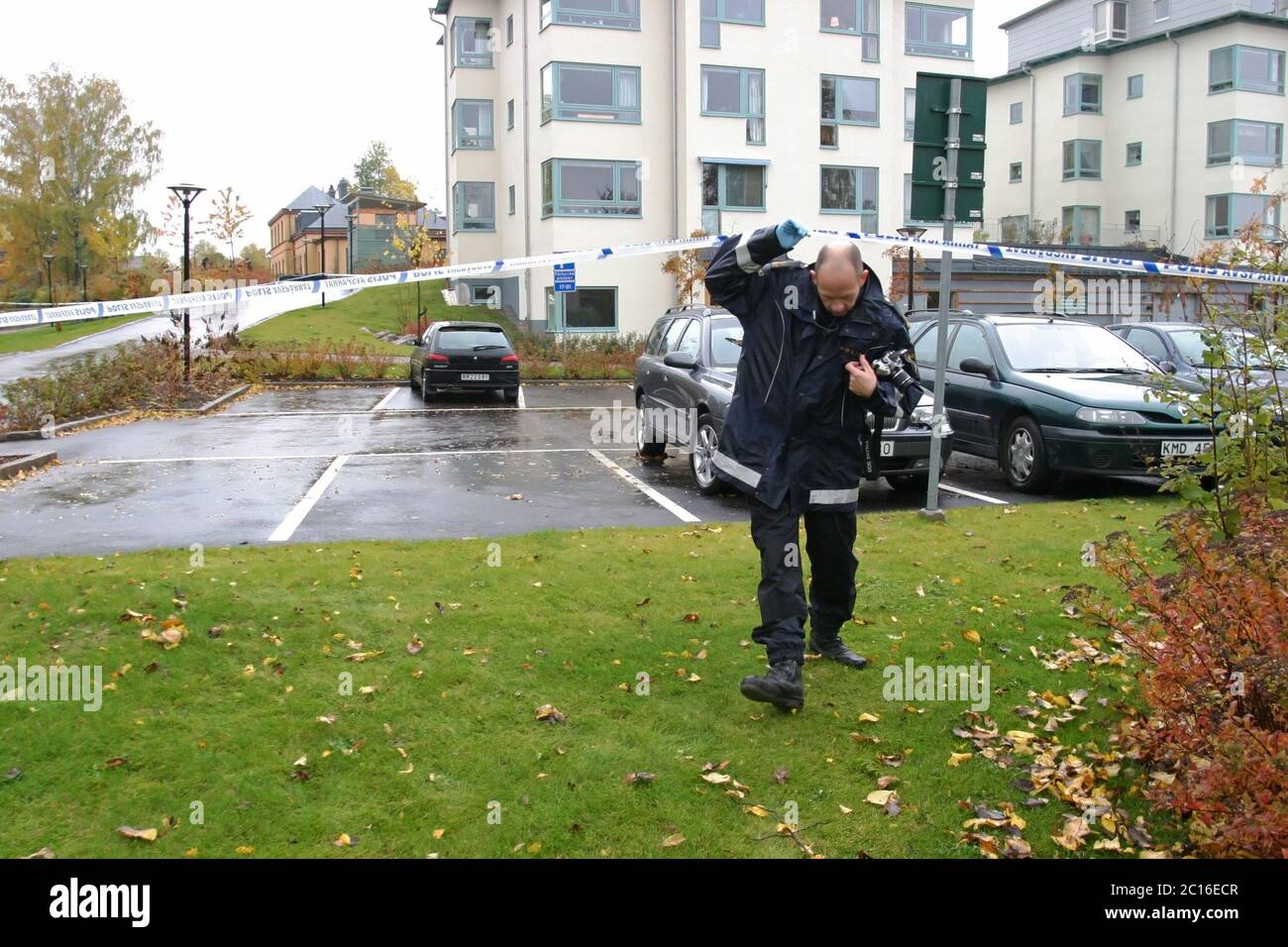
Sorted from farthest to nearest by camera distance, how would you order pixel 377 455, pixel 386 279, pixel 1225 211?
pixel 1225 211, pixel 377 455, pixel 386 279

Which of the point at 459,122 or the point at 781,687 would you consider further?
the point at 459,122

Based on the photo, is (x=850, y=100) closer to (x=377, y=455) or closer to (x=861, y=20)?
(x=861, y=20)

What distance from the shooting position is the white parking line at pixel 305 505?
8.38 m

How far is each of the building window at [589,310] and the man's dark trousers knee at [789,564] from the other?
31568mm

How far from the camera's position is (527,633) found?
217 inches

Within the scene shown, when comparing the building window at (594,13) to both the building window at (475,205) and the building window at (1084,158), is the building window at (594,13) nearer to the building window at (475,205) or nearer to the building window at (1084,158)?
the building window at (475,205)

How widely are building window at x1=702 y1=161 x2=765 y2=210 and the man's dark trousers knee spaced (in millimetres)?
32654

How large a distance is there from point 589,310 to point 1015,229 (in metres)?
20.6

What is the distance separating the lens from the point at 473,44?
1683 inches

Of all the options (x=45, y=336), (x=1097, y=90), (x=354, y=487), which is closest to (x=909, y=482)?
(x=354, y=487)

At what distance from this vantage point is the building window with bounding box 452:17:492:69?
Answer: 42531 mm

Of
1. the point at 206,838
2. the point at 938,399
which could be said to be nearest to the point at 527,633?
the point at 206,838

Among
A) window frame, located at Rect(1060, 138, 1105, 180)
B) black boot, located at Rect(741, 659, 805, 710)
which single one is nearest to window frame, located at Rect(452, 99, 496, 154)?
window frame, located at Rect(1060, 138, 1105, 180)

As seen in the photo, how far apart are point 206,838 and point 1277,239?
5053mm
